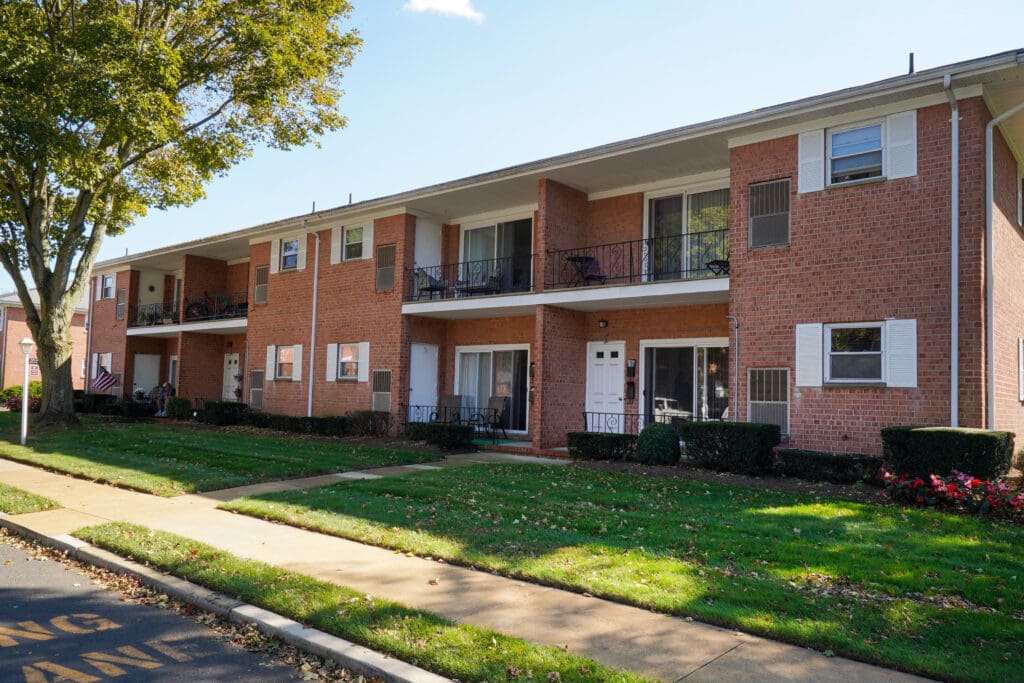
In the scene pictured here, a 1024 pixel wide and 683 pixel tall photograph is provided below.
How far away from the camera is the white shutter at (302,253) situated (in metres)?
22.1

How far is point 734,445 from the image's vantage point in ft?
38.3

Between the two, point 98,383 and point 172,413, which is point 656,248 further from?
point 98,383

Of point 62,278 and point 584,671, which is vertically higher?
point 62,278

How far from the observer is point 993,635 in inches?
186

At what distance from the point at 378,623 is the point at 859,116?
1109cm

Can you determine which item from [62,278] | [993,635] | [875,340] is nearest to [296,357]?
[62,278]

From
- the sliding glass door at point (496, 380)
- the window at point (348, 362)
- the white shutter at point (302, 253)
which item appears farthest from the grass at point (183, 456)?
the white shutter at point (302, 253)

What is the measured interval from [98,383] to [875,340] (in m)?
28.6

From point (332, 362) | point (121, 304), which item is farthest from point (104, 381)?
point (332, 362)

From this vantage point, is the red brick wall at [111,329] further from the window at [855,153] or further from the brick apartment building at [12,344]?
the window at [855,153]

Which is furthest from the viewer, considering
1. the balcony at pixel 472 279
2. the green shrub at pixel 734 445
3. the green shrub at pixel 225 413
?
the green shrub at pixel 225 413

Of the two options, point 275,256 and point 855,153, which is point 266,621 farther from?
point 275,256

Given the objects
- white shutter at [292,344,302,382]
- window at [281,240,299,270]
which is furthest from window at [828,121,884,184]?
window at [281,240,299,270]

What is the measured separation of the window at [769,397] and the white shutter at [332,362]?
12.0 m
